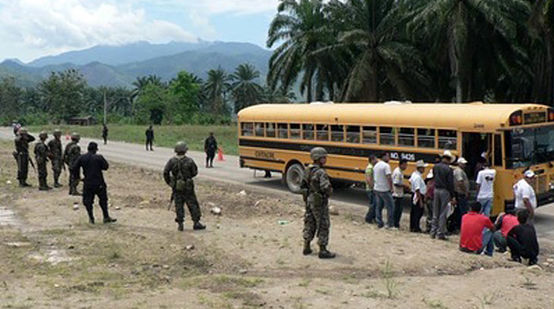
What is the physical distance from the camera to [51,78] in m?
82.0

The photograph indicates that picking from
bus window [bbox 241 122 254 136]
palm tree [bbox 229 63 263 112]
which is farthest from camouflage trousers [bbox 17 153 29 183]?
palm tree [bbox 229 63 263 112]

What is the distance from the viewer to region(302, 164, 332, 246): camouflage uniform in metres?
9.25

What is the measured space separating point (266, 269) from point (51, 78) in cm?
8032

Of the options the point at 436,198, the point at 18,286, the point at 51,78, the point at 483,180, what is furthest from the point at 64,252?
the point at 51,78

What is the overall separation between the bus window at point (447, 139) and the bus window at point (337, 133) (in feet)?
10.9

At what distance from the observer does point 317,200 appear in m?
9.34

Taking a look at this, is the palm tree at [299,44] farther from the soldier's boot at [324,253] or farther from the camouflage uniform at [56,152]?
the soldier's boot at [324,253]

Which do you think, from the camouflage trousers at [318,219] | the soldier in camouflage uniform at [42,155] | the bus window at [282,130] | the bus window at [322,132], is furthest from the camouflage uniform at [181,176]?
the bus window at [282,130]

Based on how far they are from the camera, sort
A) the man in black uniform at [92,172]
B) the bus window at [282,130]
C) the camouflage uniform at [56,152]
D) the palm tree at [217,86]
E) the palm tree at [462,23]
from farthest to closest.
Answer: the palm tree at [217,86] → the palm tree at [462,23] → the bus window at [282,130] → the camouflage uniform at [56,152] → the man in black uniform at [92,172]

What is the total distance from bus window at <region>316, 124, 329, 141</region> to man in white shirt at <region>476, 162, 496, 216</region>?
18.3 ft

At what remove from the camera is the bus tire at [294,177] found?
59.7ft

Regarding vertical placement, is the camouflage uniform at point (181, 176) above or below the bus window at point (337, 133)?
below

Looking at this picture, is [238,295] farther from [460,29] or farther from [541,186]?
[460,29]

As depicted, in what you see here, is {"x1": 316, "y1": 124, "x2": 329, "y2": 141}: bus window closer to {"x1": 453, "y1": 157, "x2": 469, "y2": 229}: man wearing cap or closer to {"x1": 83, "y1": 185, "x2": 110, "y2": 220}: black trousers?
{"x1": 453, "y1": 157, "x2": 469, "y2": 229}: man wearing cap
